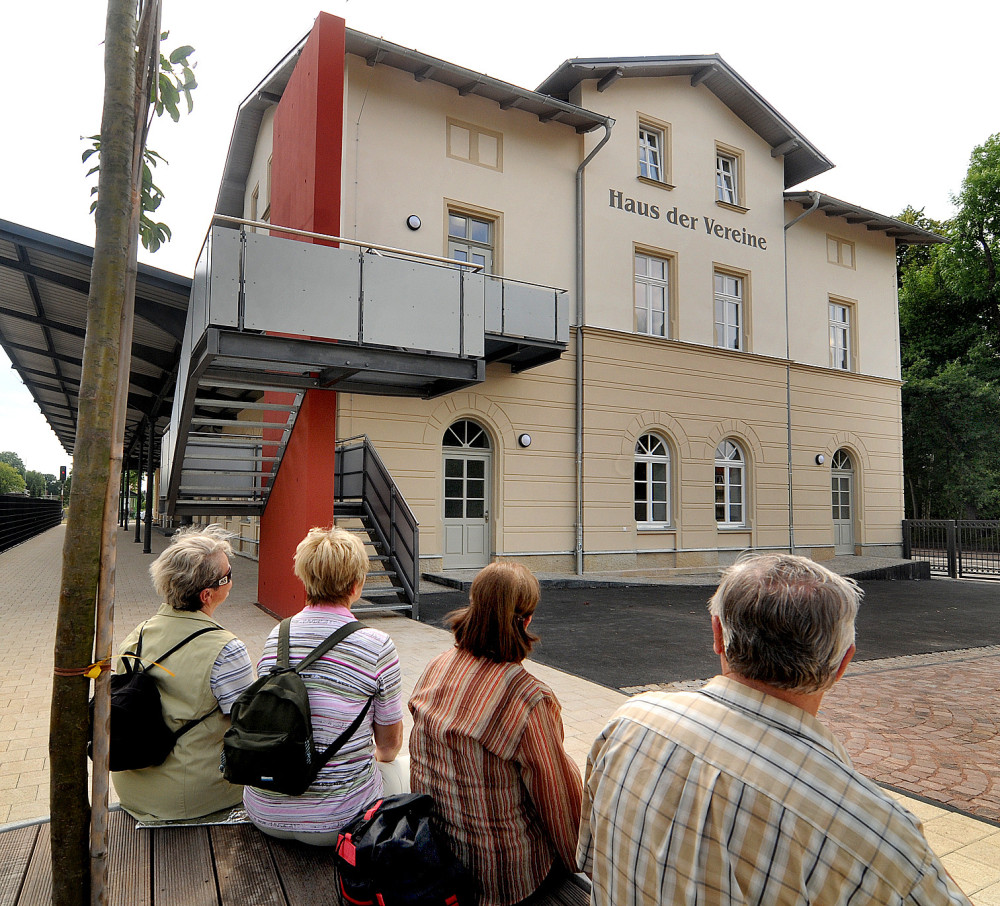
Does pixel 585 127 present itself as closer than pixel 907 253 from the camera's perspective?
Yes

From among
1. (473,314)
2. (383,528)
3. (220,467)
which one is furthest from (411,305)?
(220,467)

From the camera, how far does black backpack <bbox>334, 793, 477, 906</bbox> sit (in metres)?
1.79

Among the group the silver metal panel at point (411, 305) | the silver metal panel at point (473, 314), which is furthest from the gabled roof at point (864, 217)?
the silver metal panel at point (411, 305)

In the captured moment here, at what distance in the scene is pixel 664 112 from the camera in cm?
1628

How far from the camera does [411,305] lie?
7.84 m

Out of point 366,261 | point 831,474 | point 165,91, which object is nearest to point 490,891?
point 165,91

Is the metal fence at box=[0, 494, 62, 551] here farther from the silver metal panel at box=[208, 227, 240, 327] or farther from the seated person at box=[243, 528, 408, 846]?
the seated person at box=[243, 528, 408, 846]

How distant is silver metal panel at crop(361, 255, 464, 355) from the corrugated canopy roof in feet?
8.62

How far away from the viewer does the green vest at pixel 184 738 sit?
2471 millimetres

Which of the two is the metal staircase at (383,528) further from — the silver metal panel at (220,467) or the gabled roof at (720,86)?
the gabled roof at (720,86)

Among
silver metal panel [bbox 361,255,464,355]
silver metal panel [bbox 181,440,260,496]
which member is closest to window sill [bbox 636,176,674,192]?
silver metal panel [bbox 361,255,464,355]

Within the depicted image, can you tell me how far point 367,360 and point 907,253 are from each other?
3547 centimetres

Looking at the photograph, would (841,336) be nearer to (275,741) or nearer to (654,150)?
(654,150)

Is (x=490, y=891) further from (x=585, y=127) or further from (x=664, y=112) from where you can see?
(x=664, y=112)
